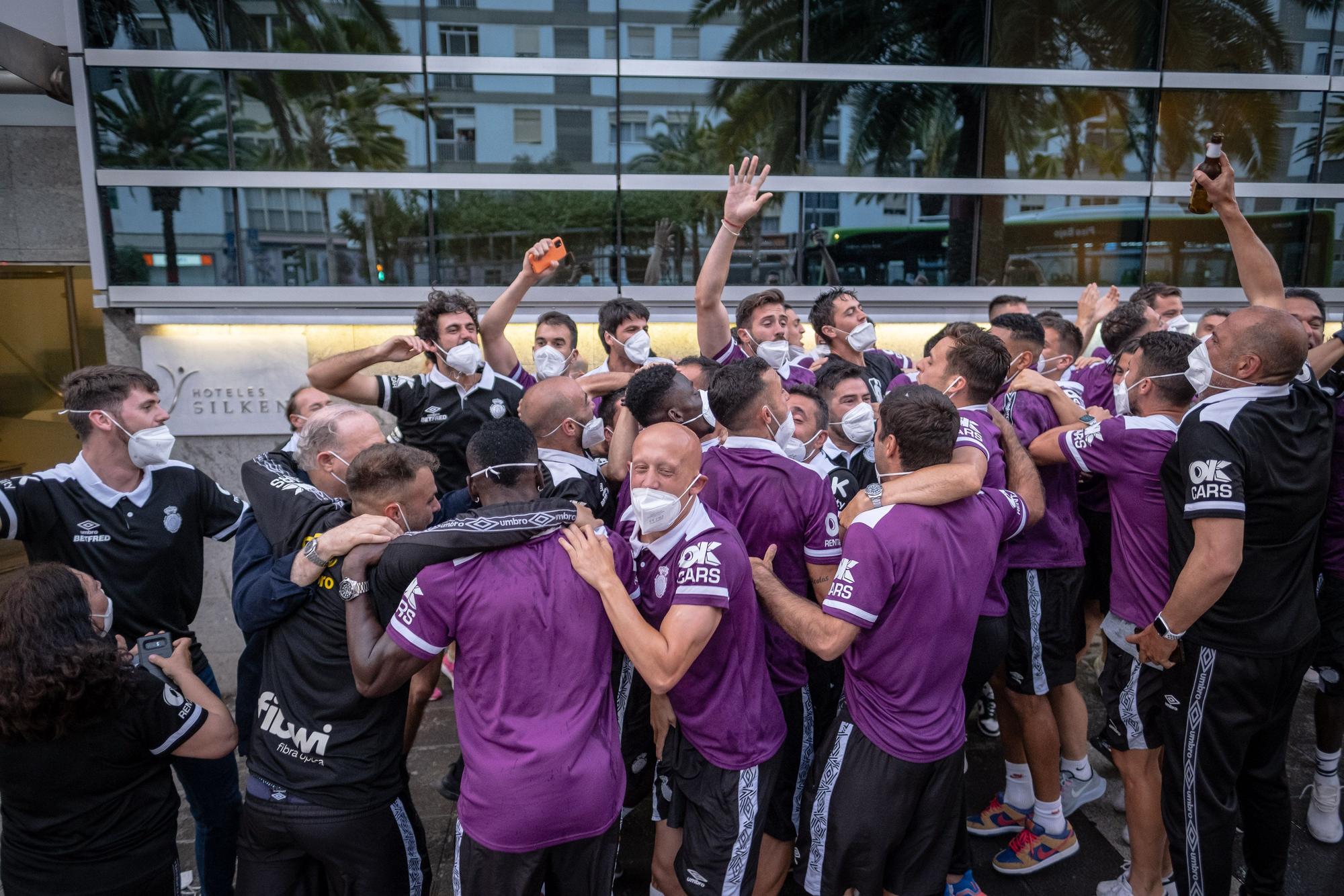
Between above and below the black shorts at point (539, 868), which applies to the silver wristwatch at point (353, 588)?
above

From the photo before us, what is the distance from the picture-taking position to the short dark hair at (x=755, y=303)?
518 cm

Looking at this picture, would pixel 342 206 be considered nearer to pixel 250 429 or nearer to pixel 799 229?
pixel 250 429

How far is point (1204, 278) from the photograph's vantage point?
782cm

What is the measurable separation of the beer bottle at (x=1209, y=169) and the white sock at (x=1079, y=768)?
277 centimetres

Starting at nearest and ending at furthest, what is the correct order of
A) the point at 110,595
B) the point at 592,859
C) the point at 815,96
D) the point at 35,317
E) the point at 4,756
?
the point at 4,756, the point at 592,859, the point at 110,595, the point at 815,96, the point at 35,317

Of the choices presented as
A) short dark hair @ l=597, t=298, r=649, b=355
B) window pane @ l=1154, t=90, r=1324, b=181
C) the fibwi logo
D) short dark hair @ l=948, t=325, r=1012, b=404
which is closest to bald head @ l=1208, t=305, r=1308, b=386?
short dark hair @ l=948, t=325, r=1012, b=404

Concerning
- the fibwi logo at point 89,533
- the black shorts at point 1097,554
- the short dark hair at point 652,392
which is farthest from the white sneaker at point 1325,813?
the fibwi logo at point 89,533

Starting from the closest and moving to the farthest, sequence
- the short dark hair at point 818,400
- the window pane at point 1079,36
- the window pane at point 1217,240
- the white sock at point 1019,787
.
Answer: the short dark hair at point 818,400
the white sock at point 1019,787
the window pane at point 1079,36
the window pane at point 1217,240

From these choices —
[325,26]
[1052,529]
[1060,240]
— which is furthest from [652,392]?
[1060,240]

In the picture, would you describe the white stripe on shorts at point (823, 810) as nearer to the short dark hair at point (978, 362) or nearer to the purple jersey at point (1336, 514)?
the short dark hair at point (978, 362)

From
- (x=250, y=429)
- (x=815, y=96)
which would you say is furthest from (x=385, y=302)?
(x=815, y=96)

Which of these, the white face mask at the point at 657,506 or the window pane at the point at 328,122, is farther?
the window pane at the point at 328,122

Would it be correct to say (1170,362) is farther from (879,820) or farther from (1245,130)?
(1245,130)

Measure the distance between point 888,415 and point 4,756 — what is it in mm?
2996
